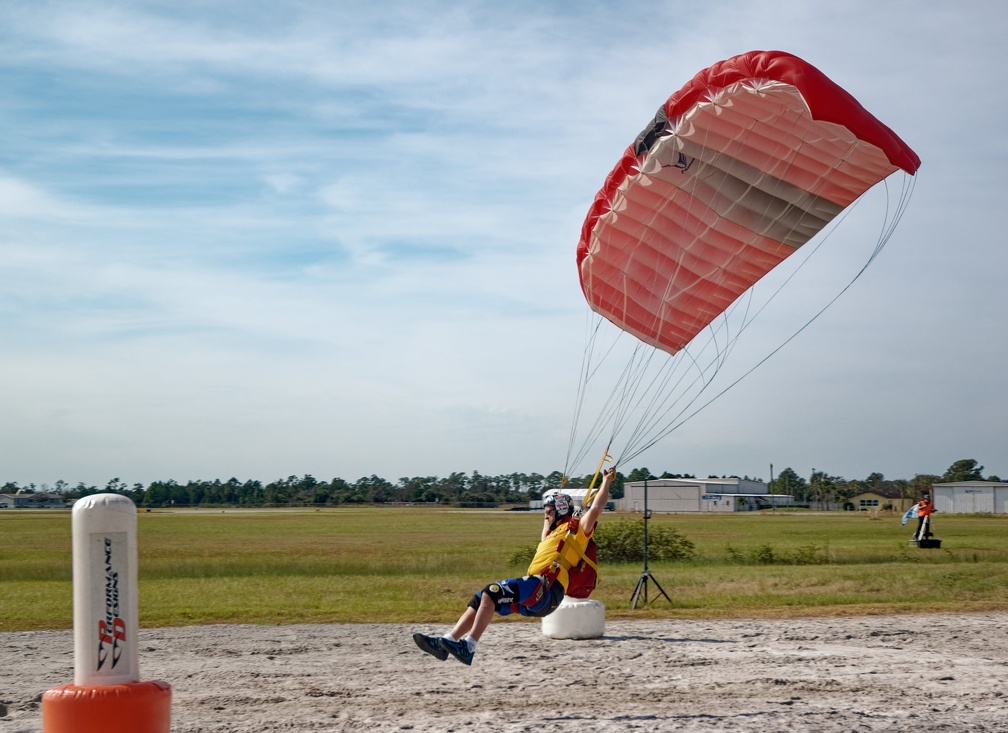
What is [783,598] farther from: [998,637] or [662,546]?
[662,546]

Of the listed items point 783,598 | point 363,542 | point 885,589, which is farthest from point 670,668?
point 363,542

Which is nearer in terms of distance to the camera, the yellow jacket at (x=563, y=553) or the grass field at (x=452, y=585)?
the yellow jacket at (x=563, y=553)

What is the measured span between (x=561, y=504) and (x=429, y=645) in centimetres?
205

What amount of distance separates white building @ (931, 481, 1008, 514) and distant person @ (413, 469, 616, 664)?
88699 millimetres

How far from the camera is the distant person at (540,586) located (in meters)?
8.34

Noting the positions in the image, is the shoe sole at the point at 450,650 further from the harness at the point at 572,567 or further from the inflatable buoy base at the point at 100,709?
the inflatable buoy base at the point at 100,709

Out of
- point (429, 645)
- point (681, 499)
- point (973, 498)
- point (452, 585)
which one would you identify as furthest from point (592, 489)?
point (681, 499)

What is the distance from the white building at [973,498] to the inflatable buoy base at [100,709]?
92.6 meters

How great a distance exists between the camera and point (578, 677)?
30.3 ft

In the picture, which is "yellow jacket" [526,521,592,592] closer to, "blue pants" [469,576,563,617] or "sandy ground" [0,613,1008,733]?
"blue pants" [469,576,563,617]

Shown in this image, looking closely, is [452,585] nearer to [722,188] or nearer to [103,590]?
[722,188]

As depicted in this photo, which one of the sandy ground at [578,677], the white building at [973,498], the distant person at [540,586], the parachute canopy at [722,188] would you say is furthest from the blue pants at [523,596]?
the white building at [973,498]

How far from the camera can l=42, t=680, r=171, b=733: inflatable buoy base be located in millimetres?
6352

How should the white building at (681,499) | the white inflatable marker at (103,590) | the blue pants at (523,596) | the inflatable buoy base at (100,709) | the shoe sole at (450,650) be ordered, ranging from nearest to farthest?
1. the inflatable buoy base at (100,709)
2. the white inflatable marker at (103,590)
3. the shoe sole at (450,650)
4. the blue pants at (523,596)
5. the white building at (681,499)
